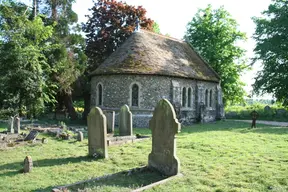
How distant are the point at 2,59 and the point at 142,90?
939 centimetres

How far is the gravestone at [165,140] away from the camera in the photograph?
752 centimetres

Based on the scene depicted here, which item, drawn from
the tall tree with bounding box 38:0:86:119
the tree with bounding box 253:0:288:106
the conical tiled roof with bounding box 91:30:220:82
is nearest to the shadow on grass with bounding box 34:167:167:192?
the conical tiled roof with bounding box 91:30:220:82

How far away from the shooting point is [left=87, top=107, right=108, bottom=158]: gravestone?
9.45 meters

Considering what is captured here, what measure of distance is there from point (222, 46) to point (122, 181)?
97.2 feet

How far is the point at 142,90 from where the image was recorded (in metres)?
21.1

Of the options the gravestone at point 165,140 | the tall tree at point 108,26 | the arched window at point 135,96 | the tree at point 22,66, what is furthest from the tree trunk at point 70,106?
the gravestone at point 165,140

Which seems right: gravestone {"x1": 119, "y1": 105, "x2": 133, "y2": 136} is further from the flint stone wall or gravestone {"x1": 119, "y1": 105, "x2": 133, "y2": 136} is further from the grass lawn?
the flint stone wall

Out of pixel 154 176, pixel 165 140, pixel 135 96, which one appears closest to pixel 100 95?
pixel 135 96

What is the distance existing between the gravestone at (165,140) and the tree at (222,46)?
2633 cm

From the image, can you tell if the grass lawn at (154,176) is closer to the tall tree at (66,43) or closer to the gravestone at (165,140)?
the gravestone at (165,140)

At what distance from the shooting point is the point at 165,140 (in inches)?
304

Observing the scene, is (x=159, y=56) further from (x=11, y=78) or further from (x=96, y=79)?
(x=11, y=78)

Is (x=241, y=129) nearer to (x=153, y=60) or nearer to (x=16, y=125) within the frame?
(x=153, y=60)

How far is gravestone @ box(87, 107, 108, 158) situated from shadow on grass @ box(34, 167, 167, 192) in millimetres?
2082
